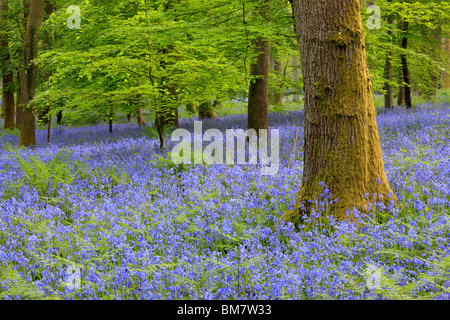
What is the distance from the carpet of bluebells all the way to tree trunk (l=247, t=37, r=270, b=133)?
3.49 meters

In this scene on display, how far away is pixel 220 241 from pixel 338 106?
1.85m

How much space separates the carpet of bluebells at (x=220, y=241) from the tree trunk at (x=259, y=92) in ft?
11.4

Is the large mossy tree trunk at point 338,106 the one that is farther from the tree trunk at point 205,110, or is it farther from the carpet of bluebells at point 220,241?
the tree trunk at point 205,110

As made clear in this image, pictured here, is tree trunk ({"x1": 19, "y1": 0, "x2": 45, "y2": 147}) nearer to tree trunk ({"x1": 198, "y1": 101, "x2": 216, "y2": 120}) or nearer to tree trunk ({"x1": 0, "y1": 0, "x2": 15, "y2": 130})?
tree trunk ({"x1": 0, "y1": 0, "x2": 15, "y2": 130})

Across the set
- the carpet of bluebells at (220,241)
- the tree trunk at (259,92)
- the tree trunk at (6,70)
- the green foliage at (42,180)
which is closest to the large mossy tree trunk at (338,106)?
the carpet of bluebells at (220,241)

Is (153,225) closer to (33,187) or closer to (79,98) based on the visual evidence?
(33,187)

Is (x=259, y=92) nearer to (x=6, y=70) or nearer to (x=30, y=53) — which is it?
(x=30, y=53)

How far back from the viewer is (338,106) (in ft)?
12.4

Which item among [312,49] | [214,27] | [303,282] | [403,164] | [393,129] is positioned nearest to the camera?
[303,282]

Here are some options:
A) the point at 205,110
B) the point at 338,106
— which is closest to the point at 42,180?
the point at 338,106

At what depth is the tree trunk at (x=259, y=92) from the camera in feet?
31.3

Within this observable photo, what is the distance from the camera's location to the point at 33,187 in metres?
5.96
